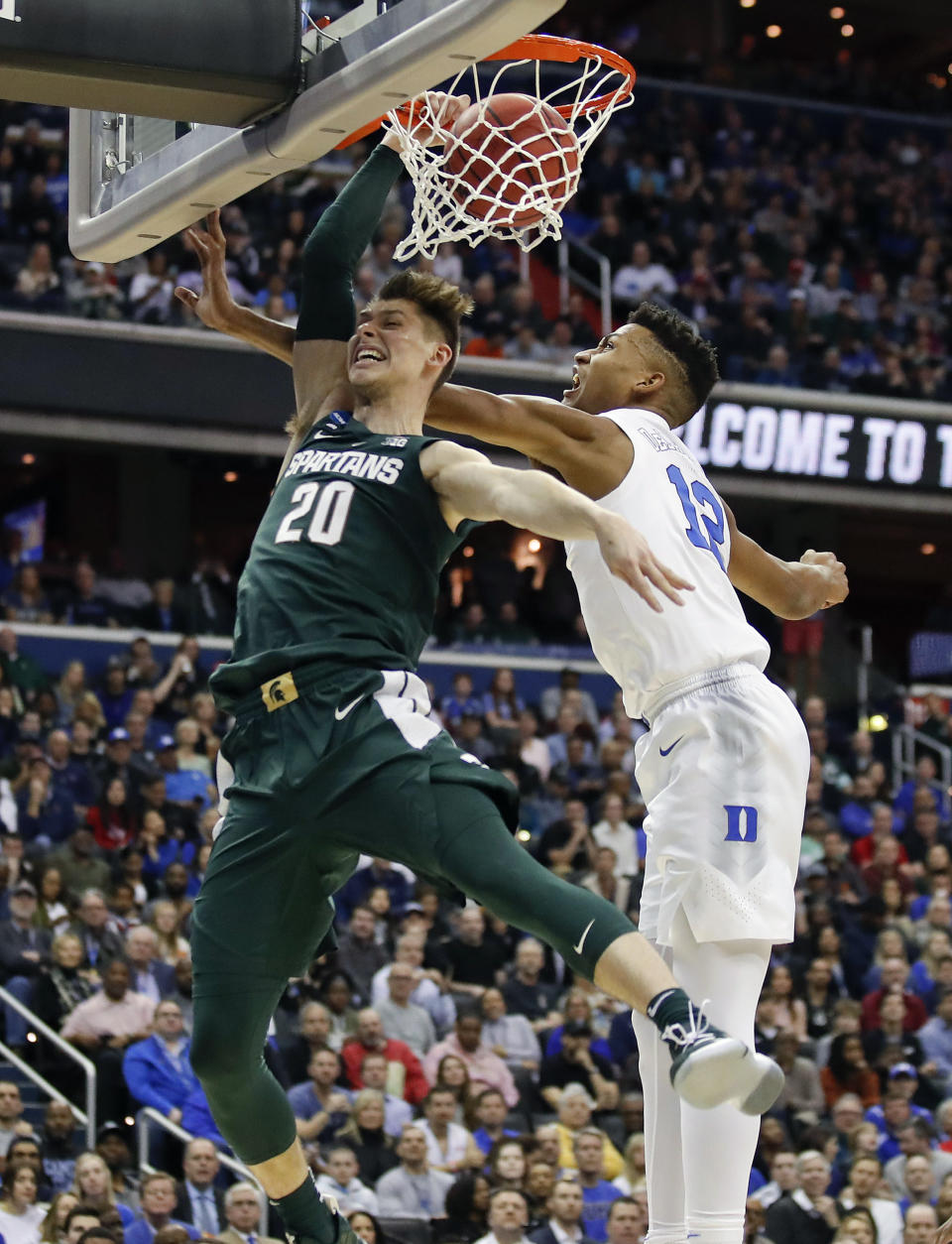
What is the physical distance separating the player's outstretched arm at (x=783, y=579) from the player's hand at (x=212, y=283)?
1719 millimetres

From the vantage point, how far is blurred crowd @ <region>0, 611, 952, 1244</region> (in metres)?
10.6

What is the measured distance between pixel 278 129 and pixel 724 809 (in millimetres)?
2271

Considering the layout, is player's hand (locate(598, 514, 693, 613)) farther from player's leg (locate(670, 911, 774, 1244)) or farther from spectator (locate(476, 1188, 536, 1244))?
spectator (locate(476, 1188, 536, 1244))

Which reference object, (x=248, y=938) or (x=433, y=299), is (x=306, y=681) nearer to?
(x=248, y=938)

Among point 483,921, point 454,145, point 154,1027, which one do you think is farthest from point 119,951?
point 454,145

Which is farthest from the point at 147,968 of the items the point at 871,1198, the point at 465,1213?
the point at 871,1198

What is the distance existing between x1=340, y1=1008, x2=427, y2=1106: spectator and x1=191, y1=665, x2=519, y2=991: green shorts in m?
6.46

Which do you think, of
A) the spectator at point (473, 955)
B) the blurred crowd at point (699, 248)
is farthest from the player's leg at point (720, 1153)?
the blurred crowd at point (699, 248)

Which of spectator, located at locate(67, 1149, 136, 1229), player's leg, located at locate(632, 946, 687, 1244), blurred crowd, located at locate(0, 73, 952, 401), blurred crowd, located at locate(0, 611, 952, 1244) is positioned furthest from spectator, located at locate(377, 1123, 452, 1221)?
blurred crowd, located at locate(0, 73, 952, 401)

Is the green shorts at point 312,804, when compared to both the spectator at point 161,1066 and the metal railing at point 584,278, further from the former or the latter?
the metal railing at point 584,278

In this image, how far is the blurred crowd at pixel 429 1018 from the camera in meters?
10.6

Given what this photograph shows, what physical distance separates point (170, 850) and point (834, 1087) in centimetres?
465

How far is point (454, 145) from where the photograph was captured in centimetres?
640

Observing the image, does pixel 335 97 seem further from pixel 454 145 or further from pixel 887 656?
pixel 887 656
